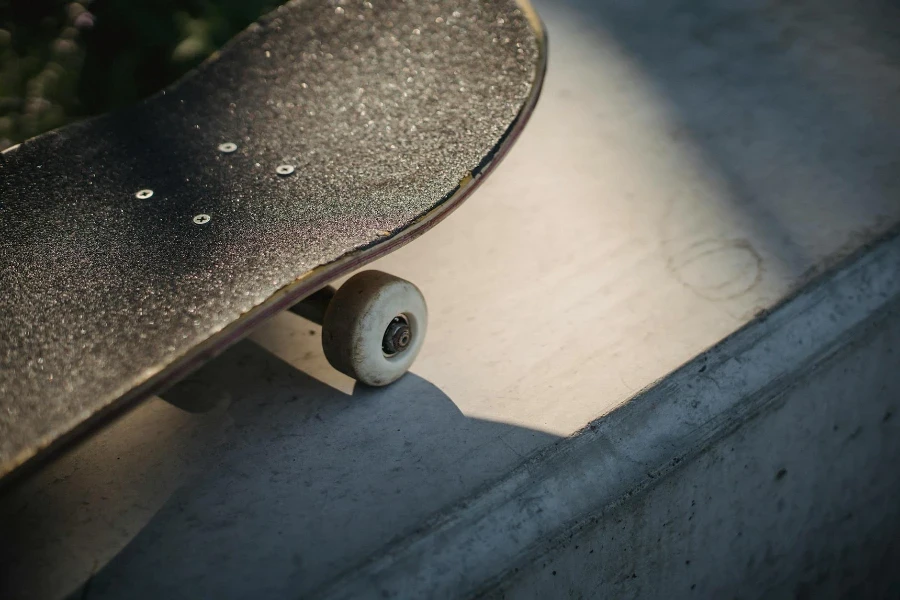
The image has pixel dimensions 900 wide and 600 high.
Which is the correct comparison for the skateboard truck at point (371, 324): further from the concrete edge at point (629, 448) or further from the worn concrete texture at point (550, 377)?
the concrete edge at point (629, 448)

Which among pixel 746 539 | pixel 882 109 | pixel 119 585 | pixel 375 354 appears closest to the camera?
pixel 119 585

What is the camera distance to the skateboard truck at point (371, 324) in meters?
0.91

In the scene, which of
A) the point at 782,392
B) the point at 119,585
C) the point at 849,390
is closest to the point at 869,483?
the point at 849,390

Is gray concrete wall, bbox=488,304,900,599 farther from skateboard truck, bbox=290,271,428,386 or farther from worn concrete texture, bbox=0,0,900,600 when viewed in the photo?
skateboard truck, bbox=290,271,428,386

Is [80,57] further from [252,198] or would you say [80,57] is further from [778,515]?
[778,515]

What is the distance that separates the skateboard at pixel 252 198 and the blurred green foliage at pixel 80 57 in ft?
2.06

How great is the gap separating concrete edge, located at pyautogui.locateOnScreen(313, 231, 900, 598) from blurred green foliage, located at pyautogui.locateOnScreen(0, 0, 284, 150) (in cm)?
129

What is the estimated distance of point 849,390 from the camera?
1.10 metres

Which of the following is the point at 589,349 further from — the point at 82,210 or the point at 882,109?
the point at 882,109

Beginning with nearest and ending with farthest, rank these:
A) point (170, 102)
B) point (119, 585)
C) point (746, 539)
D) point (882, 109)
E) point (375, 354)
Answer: point (119, 585) < point (375, 354) < point (746, 539) < point (170, 102) < point (882, 109)

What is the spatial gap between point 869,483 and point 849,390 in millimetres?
185

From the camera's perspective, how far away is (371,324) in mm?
915

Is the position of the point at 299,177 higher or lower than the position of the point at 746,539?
higher

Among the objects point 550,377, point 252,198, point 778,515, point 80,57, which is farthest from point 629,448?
point 80,57
